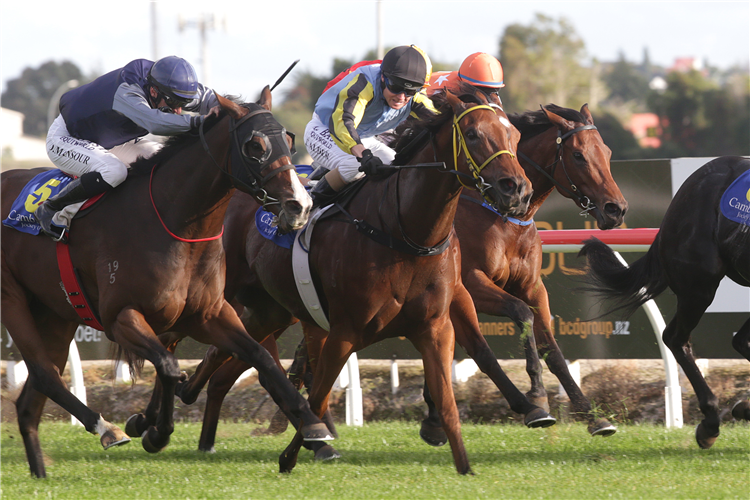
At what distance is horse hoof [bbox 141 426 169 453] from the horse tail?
8.59ft

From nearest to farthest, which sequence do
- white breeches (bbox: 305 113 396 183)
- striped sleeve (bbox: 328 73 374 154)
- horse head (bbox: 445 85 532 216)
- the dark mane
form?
horse head (bbox: 445 85 532 216), striped sleeve (bbox: 328 73 374 154), white breeches (bbox: 305 113 396 183), the dark mane

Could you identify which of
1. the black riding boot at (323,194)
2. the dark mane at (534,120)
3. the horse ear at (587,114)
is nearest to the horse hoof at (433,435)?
the black riding boot at (323,194)

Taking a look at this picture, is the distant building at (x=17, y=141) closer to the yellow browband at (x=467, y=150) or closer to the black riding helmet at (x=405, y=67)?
the black riding helmet at (x=405, y=67)

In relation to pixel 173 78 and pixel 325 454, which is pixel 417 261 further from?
pixel 173 78

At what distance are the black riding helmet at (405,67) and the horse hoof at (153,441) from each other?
7.13 ft

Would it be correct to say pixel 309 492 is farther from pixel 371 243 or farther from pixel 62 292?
pixel 62 292

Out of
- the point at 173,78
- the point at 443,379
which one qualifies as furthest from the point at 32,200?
the point at 443,379

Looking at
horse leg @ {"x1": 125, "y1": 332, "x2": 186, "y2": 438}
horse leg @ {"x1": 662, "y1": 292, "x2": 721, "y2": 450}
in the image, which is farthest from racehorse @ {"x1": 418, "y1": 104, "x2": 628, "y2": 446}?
horse leg @ {"x1": 125, "y1": 332, "x2": 186, "y2": 438}

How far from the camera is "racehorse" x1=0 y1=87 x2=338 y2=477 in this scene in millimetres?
3738

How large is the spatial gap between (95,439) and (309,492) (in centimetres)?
228

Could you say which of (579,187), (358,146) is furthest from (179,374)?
(579,187)

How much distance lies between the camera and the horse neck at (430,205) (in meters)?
3.83

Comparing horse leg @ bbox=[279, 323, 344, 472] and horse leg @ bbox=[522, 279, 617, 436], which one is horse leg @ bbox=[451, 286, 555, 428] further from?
horse leg @ bbox=[279, 323, 344, 472]

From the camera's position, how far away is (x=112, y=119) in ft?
14.4
